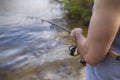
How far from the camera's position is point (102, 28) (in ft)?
3.67

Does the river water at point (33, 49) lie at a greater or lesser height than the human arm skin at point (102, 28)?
lesser

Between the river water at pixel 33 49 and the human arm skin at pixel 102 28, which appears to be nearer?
the human arm skin at pixel 102 28

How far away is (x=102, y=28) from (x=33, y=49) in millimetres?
4220

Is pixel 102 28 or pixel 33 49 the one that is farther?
pixel 33 49

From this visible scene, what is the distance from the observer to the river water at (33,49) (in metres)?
4.30

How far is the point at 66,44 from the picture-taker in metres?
5.50

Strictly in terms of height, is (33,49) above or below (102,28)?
below

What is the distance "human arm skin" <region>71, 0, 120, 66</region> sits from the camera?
1.10m

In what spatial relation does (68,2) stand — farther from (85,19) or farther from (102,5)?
(102,5)

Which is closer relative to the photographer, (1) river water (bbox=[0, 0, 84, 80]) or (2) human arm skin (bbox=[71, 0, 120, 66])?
(2) human arm skin (bbox=[71, 0, 120, 66])

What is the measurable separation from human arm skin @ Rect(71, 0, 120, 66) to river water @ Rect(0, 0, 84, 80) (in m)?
2.97

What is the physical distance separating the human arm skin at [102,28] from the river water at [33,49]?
2.97m

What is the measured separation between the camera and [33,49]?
5266 millimetres

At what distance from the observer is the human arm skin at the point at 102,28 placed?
1097mm
